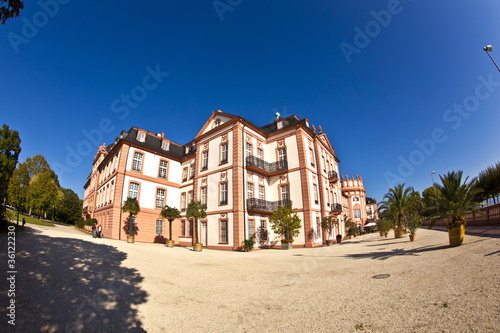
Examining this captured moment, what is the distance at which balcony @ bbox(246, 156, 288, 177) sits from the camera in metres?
23.5

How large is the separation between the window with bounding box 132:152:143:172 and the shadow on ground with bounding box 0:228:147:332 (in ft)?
65.4

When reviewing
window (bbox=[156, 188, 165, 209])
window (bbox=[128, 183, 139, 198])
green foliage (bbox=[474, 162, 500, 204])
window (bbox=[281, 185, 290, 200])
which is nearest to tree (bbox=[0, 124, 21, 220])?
window (bbox=[128, 183, 139, 198])

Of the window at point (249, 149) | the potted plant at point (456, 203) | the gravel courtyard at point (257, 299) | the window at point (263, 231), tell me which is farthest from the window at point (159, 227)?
the potted plant at point (456, 203)

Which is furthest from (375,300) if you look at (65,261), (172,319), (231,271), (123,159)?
(123,159)

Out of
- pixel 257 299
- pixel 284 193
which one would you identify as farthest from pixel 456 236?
pixel 284 193

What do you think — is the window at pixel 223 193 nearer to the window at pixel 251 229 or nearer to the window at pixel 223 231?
the window at pixel 223 231

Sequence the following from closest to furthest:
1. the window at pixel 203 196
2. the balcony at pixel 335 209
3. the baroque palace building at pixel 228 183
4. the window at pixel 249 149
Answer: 1. the baroque palace building at pixel 228 183
2. the window at pixel 249 149
3. the window at pixel 203 196
4. the balcony at pixel 335 209

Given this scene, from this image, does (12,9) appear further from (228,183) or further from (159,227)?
(159,227)

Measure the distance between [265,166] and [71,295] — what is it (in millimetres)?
21523

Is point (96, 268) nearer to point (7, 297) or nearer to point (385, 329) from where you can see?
point (7, 297)

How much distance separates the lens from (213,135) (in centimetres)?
2692

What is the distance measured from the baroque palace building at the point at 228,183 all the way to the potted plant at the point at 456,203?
12.2m

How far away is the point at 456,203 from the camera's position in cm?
1073

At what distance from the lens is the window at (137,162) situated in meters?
26.8
